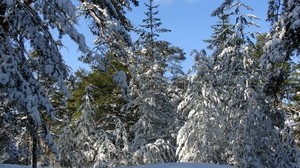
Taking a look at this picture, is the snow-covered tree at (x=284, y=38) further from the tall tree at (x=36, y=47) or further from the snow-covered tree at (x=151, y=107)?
the snow-covered tree at (x=151, y=107)

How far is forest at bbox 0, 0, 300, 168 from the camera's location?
7441 millimetres

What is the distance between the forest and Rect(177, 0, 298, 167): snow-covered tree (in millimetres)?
46

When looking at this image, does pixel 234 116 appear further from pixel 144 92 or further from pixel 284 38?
pixel 284 38

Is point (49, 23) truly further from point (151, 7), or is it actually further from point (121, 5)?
point (151, 7)

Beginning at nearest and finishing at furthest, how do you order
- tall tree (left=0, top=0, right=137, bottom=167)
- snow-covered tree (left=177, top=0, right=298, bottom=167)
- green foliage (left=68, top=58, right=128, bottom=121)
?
tall tree (left=0, top=0, right=137, bottom=167) < snow-covered tree (left=177, top=0, right=298, bottom=167) < green foliage (left=68, top=58, right=128, bottom=121)

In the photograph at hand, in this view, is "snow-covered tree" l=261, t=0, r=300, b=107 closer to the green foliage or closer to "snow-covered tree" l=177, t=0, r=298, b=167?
"snow-covered tree" l=177, t=0, r=298, b=167

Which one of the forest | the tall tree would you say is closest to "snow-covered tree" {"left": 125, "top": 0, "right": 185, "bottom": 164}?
the forest

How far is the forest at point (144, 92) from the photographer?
24.4 feet

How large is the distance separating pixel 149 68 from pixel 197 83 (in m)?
3.52

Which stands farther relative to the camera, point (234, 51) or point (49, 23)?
point (234, 51)

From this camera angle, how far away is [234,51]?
16953 millimetres

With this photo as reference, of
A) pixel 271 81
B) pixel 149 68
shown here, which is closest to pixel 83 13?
pixel 271 81

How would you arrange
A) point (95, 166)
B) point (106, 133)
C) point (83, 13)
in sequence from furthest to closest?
point (106, 133)
point (95, 166)
point (83, 13)

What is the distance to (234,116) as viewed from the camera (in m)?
16.5
